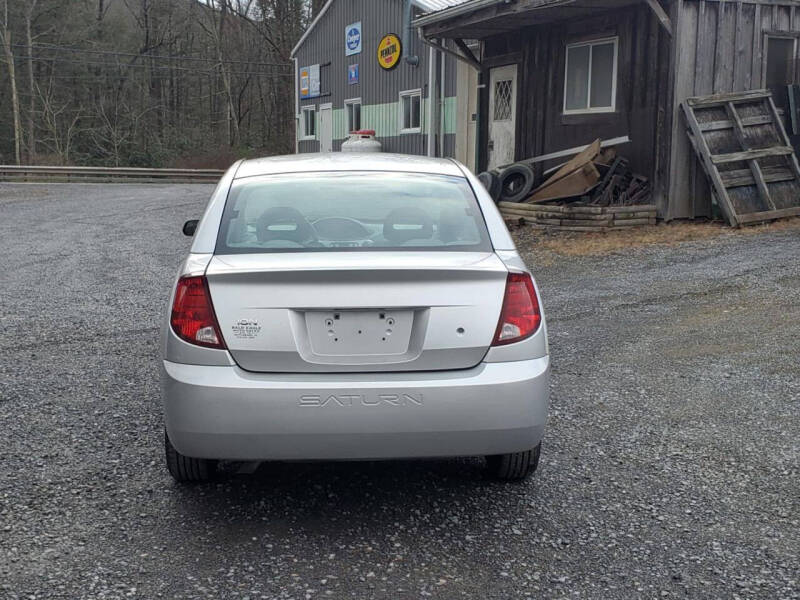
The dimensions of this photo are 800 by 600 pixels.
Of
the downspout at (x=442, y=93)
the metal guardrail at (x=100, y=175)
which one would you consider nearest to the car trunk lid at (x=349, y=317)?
the downspout at (x=442, y=93)

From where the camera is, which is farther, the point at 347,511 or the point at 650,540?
the point at 347,511

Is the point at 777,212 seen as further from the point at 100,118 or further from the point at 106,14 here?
the point at 106,14

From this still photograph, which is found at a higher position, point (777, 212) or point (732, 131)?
point (732, 131)

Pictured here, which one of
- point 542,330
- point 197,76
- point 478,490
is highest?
point 197,76

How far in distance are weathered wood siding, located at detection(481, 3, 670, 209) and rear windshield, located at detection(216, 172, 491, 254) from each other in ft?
32.8

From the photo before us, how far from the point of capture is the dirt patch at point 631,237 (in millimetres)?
12219

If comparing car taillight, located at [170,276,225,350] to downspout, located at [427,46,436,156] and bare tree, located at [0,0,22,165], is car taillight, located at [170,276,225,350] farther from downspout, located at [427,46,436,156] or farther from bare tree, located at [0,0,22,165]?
bare tree, located at [0,0,22,165]

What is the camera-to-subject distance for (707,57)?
13.6 meters

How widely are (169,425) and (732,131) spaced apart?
11691mm

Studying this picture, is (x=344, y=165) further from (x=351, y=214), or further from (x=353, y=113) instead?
(x=353, y=113)

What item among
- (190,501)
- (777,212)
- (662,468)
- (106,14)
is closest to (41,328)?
(190,501)

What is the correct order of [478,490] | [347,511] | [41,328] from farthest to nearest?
[41,328] < [478,490] < [347,511]

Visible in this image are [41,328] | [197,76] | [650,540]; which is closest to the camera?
[650,540]

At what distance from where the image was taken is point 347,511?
394 centimetres
